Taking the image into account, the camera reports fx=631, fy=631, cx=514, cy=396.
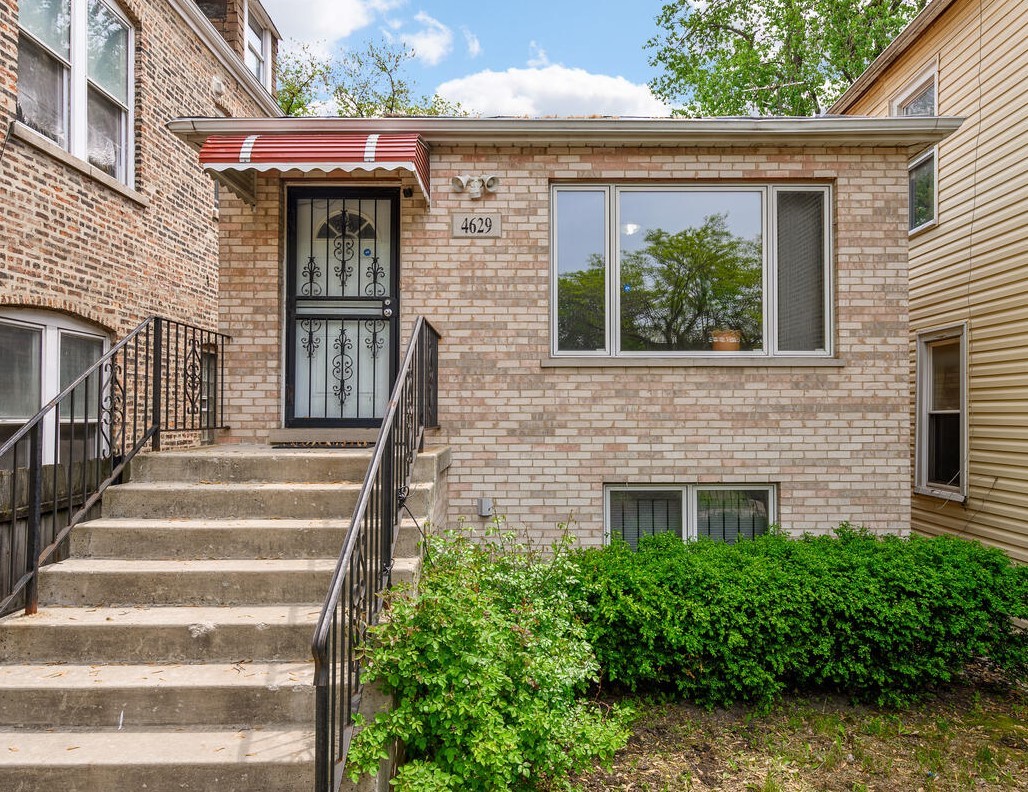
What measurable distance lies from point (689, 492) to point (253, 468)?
363 cm

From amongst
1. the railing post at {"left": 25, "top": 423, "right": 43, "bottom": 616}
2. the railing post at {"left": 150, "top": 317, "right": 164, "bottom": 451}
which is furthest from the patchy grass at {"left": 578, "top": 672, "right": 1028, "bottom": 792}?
the railing post at {"left": 150, "top": 317, "right": 164, "bottom": 451}

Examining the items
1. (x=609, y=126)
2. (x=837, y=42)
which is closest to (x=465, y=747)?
(x=609, y=126)

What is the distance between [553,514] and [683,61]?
52.2 feet

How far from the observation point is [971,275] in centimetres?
741

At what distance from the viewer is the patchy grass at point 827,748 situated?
3590 mm

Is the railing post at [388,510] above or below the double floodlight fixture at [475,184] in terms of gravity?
below

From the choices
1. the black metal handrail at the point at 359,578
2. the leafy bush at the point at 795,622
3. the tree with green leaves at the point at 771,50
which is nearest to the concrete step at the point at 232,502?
the black metal handrail at the point at 359,578

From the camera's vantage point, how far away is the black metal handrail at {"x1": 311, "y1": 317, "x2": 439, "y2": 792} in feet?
7.85

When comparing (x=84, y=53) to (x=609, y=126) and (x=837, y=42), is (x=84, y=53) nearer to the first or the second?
(x=609, y=126)

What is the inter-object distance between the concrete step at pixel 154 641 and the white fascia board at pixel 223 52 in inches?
382

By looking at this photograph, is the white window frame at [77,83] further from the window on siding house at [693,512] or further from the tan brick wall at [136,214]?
the window on siding house at [693,512]

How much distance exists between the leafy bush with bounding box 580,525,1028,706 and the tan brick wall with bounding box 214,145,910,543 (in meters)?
1.06

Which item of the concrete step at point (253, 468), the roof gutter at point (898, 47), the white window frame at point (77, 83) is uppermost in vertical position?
the roof gutter at point (898, 47)

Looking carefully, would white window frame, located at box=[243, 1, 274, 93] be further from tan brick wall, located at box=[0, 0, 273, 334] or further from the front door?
the front door
